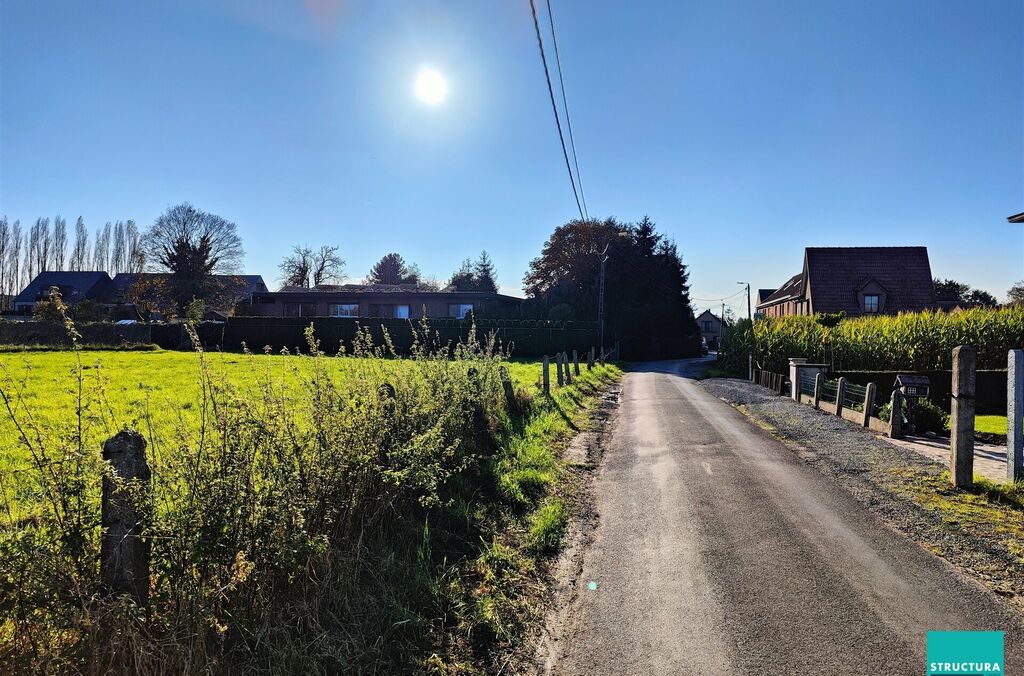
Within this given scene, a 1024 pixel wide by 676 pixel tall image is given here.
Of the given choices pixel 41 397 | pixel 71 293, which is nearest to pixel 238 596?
pixel 41 397

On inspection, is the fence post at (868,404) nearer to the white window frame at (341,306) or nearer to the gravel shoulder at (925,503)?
the gravel shoulder at (925,503)

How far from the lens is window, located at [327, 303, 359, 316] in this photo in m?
40.6

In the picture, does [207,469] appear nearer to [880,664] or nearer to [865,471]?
[880,664]

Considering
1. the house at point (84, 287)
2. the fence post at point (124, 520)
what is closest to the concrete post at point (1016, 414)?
the fence post at point (124, 520)

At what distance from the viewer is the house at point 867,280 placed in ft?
126

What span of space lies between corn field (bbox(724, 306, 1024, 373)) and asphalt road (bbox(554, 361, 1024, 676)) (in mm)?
14939

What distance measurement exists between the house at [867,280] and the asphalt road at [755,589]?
3924 centimetres

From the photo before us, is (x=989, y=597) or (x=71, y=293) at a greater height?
(x=71, y=293)

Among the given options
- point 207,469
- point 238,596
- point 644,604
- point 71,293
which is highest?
point 71,293

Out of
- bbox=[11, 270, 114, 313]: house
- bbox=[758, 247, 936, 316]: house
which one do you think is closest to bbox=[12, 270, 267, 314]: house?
bbox=[11, 270, 114, 313]: house

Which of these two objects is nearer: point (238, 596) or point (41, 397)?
point (238, 596)

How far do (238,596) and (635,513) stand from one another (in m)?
3.76

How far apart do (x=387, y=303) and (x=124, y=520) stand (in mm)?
38894

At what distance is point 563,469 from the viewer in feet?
23.3
